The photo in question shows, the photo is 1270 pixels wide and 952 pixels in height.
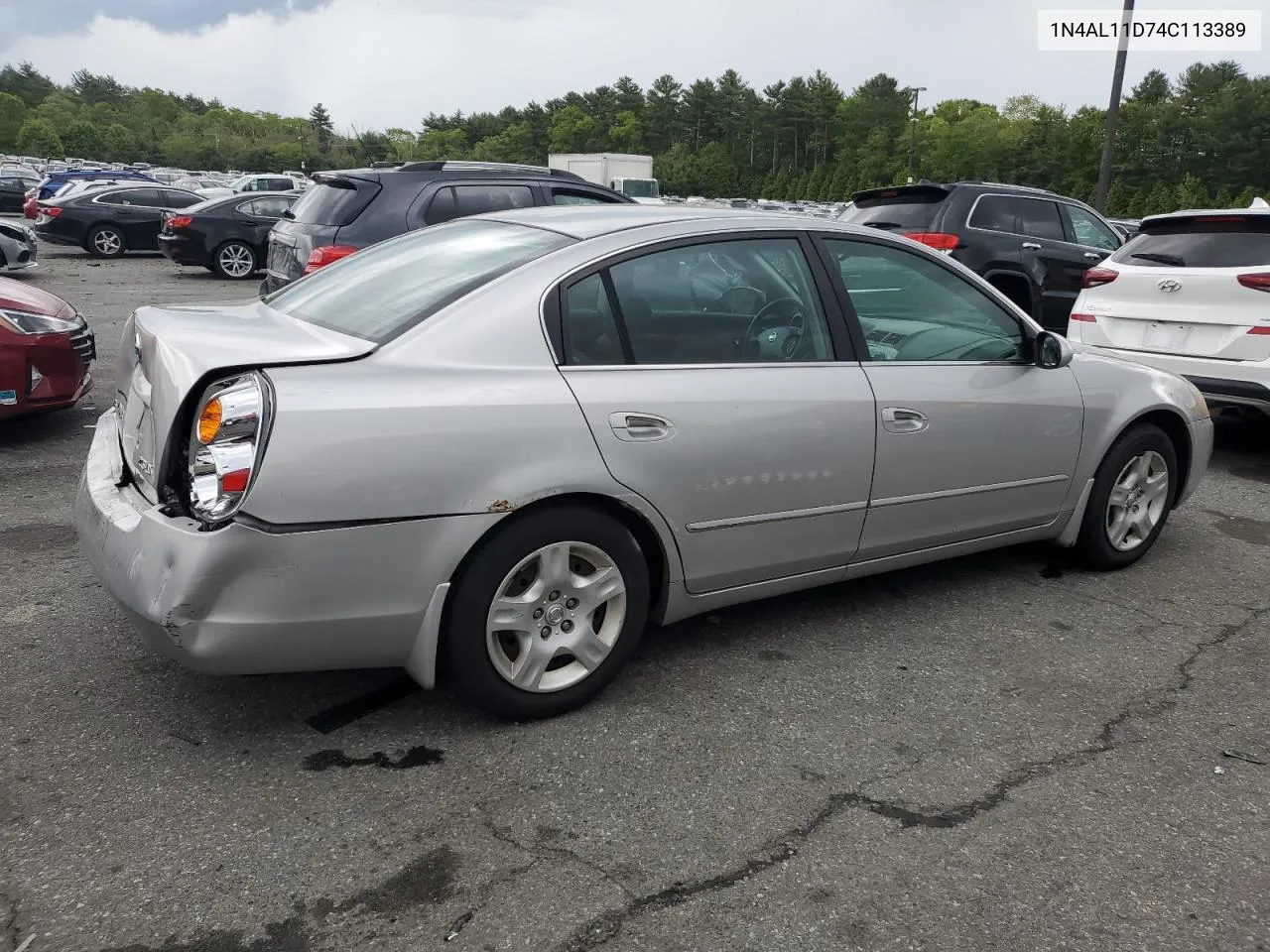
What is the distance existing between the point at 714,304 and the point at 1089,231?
8502 mm

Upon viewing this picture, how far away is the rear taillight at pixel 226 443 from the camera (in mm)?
2572

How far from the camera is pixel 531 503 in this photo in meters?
2.89

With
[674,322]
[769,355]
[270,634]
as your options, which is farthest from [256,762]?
[769,355]

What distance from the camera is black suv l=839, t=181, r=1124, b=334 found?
9.53m

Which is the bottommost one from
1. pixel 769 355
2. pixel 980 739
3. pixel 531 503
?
pixel 980 739

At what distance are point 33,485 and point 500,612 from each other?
356cm

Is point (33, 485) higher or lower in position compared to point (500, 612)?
lower

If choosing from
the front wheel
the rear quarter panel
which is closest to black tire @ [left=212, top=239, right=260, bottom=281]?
the front wheel

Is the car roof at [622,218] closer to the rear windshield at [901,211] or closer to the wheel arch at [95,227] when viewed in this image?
the rear windshield at [901,211]

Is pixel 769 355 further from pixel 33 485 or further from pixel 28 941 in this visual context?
pixel 33 485

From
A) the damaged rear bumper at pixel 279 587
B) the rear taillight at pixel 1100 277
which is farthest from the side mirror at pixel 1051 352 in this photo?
the rear taillight at pixel 1100 277

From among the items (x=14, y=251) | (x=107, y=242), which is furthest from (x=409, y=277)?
(x=107, y=242)

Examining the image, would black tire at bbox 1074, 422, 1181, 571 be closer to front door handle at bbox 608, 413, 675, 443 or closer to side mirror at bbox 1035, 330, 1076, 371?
side mirror at bbox 1035, 330, 1076, 371

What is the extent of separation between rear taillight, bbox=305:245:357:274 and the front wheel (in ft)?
33.5
